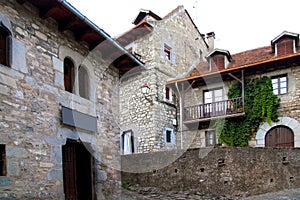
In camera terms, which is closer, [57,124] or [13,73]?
[13,73]

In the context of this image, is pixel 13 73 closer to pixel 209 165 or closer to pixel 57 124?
pixel 57 124

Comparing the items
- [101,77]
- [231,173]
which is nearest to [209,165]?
[231,173]

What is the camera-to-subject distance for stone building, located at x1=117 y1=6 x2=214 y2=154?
640 inches

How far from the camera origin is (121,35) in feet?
55.3

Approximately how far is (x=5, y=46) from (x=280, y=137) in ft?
39.0

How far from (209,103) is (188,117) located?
1.25 metres

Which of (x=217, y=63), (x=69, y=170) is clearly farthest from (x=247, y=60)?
(x=69, y=170)

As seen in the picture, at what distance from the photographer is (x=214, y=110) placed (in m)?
16.1

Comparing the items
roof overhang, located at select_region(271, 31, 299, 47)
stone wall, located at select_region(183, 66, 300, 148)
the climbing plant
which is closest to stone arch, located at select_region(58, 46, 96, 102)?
the climbing plant

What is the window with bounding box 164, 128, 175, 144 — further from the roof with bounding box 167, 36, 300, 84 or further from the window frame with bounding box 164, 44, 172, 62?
the window frame with bounding box 164, 44, 172, 62

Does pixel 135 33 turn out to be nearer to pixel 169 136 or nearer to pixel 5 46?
pixel 169 136

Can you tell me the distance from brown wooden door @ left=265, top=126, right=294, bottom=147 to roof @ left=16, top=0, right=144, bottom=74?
25.8ft

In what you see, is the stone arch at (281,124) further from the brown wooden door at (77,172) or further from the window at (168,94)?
the brown wooden door at (77,172)

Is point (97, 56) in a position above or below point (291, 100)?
above
